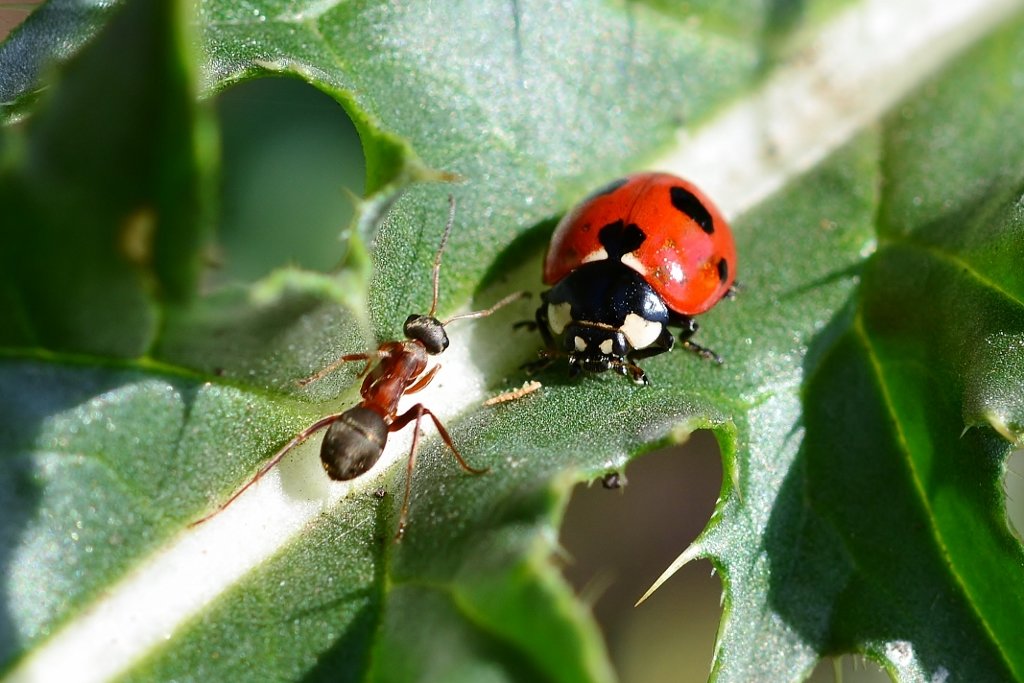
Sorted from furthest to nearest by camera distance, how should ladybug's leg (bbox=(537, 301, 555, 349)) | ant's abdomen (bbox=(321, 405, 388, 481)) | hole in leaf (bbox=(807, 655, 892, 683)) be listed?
hole in leaf (bbox=(807, 655, 892, 683)) → ladybug's leg (bbox=(537, 301, 555, 349)) → ant's abdomen (bbox=(321, 405, 388, 481))

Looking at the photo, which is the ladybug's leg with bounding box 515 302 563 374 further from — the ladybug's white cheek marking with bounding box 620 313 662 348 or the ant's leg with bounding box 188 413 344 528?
the ant's leg with bounding box 188 413 344 528

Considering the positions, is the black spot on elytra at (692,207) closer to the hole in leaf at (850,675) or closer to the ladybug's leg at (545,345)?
the ladybug's leg at (545,345)

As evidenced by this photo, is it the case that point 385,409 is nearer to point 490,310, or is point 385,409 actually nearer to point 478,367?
point 478,367

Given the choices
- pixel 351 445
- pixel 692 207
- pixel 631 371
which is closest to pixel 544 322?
pixel 631 371

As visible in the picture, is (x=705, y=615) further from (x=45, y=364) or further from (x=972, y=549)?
(x=45, y=364)

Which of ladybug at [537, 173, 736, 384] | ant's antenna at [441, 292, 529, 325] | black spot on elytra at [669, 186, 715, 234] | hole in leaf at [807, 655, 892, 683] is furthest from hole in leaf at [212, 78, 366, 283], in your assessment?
hole in leaf at [807, 655, 892, 683]

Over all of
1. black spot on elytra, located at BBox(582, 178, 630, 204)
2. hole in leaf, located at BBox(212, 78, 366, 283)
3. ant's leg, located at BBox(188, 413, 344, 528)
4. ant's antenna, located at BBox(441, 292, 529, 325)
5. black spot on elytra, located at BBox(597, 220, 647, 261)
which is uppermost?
black spot on elytra, located at BBox(582, 178, 630, 204)
